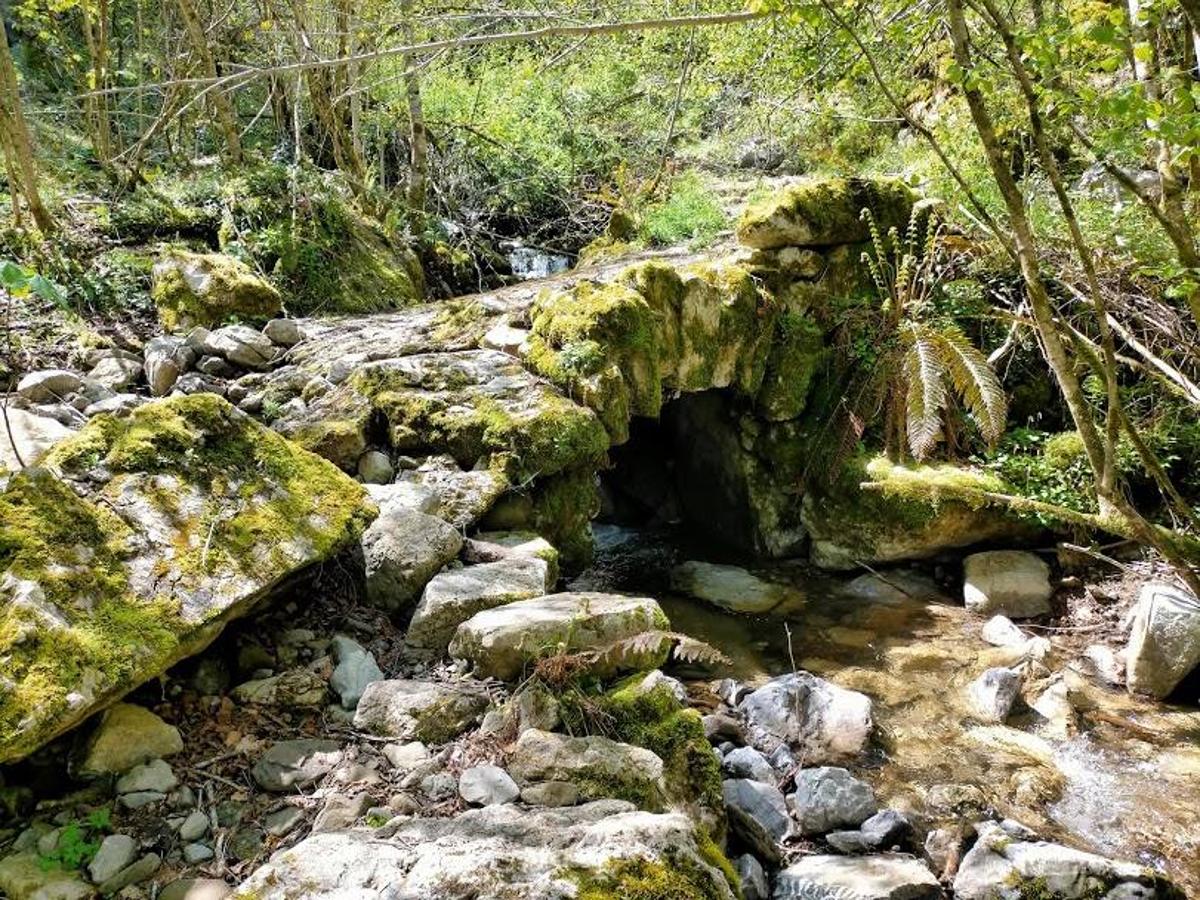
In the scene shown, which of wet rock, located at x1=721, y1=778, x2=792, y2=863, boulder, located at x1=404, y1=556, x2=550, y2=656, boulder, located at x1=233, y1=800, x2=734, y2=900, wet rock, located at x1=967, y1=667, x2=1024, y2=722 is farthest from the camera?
wet rock, located at x1=967, y1=667, x2=1024, y2=722

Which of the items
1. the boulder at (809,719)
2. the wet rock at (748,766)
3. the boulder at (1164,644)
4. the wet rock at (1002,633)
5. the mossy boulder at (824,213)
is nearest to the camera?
the wet rock at (748,766)

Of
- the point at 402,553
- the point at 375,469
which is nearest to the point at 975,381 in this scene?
the point at 375,469

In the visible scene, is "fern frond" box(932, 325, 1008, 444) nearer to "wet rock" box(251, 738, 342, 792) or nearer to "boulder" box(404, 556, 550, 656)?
"boulder" box(404, 556, 550, 656)

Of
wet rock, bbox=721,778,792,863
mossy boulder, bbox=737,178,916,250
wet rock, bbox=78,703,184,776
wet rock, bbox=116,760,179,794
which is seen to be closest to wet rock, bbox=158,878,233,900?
wet rock, bbox=116,760,179,794

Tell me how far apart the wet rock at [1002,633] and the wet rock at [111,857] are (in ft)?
17.7

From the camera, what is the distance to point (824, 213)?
716cm

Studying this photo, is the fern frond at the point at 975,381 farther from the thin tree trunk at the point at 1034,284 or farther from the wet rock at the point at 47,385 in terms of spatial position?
the wet rock at the point at 47,385

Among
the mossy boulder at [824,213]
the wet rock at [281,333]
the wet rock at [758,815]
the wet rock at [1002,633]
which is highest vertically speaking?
the mossy boulder at [824,213]

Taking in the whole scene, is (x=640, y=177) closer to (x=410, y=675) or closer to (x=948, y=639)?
(x=948, y=639)

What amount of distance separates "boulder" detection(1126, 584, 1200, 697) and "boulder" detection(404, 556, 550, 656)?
395cm

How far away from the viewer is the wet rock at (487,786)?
2449mm

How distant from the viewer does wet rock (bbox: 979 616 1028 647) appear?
5.55 metres

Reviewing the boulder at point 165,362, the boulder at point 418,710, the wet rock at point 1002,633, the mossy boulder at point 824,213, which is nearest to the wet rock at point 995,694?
the wet rock at point 1002,633

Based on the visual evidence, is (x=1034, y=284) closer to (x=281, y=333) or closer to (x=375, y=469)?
(x=375, y=469)
